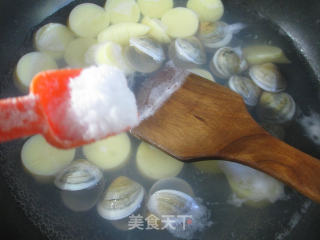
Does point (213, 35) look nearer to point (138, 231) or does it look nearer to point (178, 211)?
point (178, 211)

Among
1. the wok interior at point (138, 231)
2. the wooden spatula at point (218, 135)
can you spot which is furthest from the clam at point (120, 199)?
the wooden spatula at point (218, 135)

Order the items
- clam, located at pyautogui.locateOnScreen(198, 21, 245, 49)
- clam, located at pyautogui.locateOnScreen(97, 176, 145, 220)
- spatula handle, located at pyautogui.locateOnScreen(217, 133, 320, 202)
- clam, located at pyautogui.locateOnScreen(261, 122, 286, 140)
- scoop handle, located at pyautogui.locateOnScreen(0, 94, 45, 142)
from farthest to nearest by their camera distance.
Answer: clam, located at pyautogui.locateOnScreen(198, 21, 245, 49) < clam, located at pyautogui.locateOnScreen(261, 122, 286, 140) < clam, located at pyautogui.locateOnScreen(97, 176, 145, 220) < spatula handle, located at pyautogui.locateOnScreen(217, 133, 320, 202) < scoop handle, located at pyautogui.locateOnScreen(0, 94, 45, 142)

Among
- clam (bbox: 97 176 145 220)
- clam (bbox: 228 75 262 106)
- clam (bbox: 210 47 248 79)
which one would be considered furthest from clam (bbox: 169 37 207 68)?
clam (bbox: 97 176 145 220)

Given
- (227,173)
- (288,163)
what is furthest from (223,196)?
(288,163)

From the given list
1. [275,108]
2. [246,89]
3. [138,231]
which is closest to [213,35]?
[246,89]

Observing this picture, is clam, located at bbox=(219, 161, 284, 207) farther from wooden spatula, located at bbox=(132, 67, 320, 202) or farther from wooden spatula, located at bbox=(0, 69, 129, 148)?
wooden spatula, located at bbox=(0, 69, 129, 148)

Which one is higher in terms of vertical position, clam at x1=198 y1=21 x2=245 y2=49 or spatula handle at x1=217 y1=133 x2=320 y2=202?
clam at x1=198 y1=21 x2=245 y2=49
